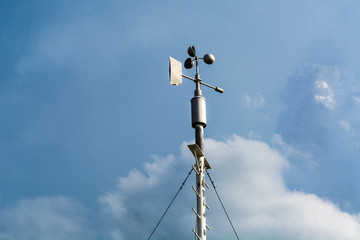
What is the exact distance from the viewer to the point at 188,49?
23.0 m

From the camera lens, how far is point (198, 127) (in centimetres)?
2048

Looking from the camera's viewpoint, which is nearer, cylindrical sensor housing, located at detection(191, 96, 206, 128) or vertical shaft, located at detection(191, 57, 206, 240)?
vertical shaft, located at detection(191, 57, 206, 240)

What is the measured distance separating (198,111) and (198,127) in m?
0.77

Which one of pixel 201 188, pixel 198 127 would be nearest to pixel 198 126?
pixel 198 127

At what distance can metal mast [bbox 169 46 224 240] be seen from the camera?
18578 mm

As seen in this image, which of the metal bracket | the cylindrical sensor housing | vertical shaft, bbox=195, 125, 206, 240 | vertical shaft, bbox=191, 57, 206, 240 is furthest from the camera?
the cylindrical sensor housing

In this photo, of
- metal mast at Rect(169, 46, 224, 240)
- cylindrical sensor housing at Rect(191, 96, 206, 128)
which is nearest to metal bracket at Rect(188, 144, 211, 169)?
metal mast at Rect(169, 46, 224, 240)

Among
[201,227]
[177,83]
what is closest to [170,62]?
[177,83]

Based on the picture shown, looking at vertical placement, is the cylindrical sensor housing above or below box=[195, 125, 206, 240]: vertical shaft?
above

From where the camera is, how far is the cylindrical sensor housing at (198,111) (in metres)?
20.5

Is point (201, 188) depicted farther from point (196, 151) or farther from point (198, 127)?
point (198, 127)

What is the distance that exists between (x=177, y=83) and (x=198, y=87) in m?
1.07

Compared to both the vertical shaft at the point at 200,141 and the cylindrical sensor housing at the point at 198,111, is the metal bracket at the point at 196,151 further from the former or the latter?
the cylindrical sensor housing at the point at 198,111

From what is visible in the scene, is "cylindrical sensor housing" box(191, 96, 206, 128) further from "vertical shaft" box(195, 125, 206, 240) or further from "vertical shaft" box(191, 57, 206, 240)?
"vertical shaft" box(195, 125, 206, 240)
